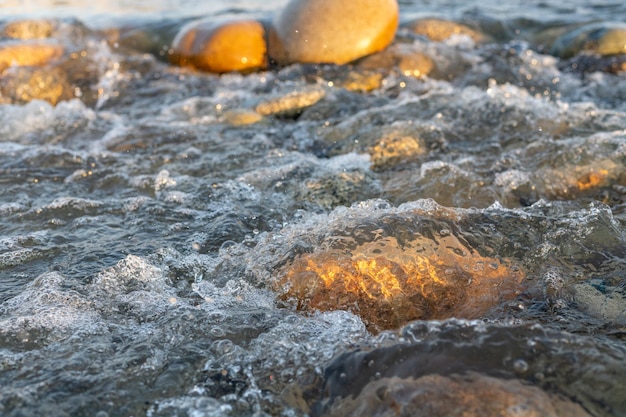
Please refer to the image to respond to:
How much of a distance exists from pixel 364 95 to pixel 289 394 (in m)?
4.08

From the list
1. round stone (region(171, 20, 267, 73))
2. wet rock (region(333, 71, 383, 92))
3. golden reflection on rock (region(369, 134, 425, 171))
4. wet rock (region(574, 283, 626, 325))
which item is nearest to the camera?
wet rock (region(574, 283, 626, 325))

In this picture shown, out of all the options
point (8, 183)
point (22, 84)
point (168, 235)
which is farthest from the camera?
point (22, 84)

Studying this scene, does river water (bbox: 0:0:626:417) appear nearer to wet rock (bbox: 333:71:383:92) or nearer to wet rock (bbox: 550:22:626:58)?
wet rock (bbox: 333:71:383:92)

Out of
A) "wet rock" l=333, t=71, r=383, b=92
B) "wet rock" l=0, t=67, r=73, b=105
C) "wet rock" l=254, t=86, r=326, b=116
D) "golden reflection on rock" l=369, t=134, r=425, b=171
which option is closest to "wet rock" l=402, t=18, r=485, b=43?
"wet rock" l=333, t=71, r=383, b=92

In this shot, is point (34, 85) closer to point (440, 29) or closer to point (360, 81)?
point (360, 81)

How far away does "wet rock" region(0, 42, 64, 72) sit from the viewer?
6.49 meters

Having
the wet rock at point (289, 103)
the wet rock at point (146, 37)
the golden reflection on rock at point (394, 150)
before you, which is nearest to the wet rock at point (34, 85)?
the wet rock at point (146, 37)

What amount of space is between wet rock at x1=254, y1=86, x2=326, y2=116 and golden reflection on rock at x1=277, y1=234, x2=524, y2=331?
2.83 meters

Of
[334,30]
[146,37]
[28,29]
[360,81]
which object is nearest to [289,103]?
[360,81]

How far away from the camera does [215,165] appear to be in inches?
166

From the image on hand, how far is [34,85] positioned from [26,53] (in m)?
0.65

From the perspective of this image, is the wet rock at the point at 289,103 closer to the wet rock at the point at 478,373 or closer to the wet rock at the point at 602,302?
the wet rock at the point at 602,302

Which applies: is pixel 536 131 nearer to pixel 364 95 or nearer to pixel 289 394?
pixel 364 95

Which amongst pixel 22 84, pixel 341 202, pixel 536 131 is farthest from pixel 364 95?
pixel 22 84
